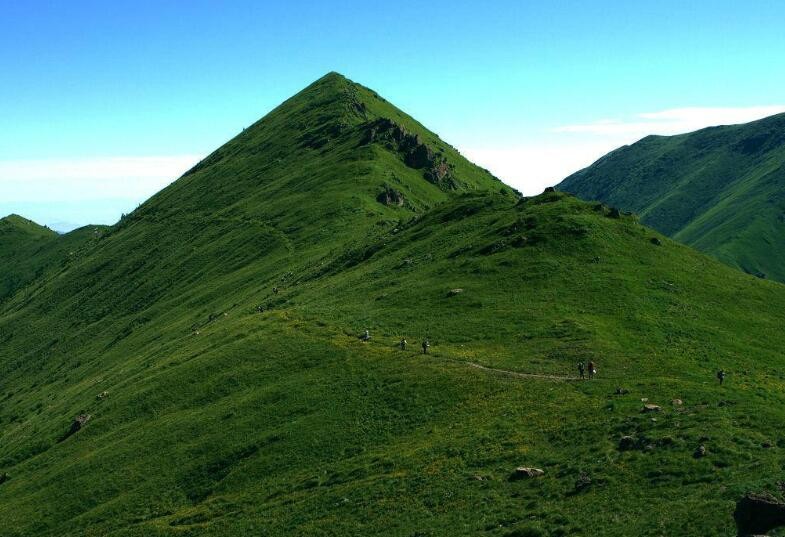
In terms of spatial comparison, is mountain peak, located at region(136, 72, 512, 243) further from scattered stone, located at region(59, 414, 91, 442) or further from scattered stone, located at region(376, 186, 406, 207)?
scattered stone, located at region(59, 414, 91, 442)

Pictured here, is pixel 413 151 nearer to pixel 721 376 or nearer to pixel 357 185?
pixel 357 185

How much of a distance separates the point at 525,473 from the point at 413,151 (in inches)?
5797

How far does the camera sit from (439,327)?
68.4 m

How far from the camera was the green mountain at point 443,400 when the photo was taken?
38375mm

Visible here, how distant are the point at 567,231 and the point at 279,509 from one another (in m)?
53.1

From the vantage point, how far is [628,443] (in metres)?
40.1

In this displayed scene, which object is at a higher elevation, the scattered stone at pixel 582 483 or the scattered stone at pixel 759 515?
the scattered stone at pixel 759 515

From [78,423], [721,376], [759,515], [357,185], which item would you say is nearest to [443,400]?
[721,376]

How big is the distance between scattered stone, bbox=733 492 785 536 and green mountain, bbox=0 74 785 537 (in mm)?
2012

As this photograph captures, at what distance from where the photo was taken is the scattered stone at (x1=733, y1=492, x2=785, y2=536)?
2636 centimetres

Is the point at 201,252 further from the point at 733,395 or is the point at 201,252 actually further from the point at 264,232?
the point at 733,395

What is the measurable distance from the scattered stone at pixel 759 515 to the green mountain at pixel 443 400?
201 cm

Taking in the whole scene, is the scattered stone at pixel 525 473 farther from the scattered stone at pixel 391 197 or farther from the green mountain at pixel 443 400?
the scattered stone at pixel 391 197

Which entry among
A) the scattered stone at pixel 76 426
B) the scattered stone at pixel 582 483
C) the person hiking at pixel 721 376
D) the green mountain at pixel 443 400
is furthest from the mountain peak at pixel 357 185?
the scattered stone at pixel 582 483
